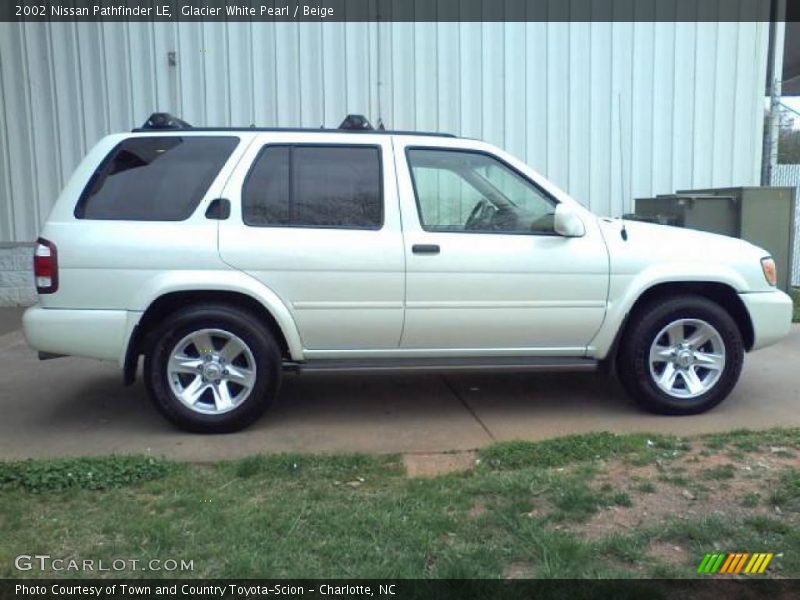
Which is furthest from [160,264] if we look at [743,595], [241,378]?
[743,595]

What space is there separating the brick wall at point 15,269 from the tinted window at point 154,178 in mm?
5839

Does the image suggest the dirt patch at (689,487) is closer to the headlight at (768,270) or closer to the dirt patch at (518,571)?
the dirt patch at (518,571)

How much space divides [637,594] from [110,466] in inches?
113

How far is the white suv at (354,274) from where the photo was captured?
473cm

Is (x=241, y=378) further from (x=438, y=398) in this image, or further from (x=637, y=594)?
(x=637, y=594)

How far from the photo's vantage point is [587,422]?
5160 millimetres

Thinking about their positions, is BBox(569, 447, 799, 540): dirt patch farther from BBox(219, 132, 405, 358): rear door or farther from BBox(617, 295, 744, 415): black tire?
BBox(219, 132, 405, 358): rear door

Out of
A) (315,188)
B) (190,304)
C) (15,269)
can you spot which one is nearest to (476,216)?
(315,188)

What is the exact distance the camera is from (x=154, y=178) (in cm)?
489

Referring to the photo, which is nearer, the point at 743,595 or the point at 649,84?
the point at 743,595

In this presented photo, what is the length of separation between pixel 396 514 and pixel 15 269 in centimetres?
826

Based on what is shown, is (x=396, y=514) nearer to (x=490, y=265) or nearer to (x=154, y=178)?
(x=490, y=265)

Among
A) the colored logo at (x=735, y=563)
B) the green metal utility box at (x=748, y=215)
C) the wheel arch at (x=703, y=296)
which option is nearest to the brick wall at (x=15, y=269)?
the green metal utility box at (x=748, y=215)

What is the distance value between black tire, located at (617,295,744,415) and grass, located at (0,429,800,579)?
604 mm
